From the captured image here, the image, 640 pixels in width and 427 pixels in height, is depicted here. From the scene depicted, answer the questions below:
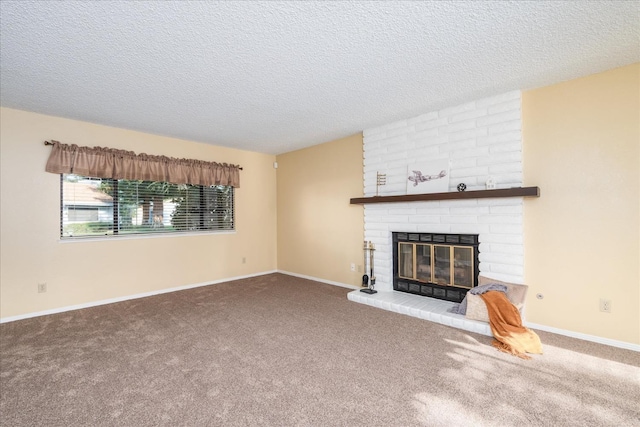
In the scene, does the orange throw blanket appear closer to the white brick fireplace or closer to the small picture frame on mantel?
the white brick fireplace

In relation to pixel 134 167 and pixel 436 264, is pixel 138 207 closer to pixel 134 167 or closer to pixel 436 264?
pixel 134 167

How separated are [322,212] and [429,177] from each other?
198cm

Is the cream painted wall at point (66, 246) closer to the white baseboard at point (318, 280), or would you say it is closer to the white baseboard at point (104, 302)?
the white baseboard at point (104, 302)

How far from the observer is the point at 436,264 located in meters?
3.69

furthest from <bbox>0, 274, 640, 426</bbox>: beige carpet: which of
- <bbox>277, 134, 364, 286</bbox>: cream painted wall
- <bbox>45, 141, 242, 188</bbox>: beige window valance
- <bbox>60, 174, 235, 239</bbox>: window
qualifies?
<bbox>45, 141, 242, 188</bbox>: beige window valance

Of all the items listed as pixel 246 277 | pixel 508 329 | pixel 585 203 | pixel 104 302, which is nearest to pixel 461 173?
pixel 585 203

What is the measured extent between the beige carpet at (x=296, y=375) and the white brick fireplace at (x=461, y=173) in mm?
986

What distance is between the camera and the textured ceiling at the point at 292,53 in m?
1.80

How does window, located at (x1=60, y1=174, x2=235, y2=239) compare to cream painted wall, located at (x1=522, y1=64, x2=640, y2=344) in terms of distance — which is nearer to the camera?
cream painted wall, located at (x1=522, y1=64, x2=640, y2=344)

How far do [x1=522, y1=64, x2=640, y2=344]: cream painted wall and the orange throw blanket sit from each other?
48cm

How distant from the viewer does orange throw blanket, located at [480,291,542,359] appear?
244 cm

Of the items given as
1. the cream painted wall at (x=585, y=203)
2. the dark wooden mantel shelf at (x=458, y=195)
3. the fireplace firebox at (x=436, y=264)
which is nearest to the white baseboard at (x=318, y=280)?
the fireplace firebox at (x=436, y=264)

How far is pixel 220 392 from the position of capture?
192 cm

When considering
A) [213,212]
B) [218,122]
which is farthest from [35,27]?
[213,212]
